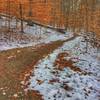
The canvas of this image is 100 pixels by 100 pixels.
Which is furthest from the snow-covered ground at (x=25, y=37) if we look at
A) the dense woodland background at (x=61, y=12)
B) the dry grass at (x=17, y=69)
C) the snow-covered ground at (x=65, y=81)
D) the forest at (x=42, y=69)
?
the dense woodland background at (x=61, y=12)

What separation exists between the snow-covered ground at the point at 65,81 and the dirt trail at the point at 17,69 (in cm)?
69

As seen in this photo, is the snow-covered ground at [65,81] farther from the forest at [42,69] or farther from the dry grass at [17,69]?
the dry grass at [17,69]

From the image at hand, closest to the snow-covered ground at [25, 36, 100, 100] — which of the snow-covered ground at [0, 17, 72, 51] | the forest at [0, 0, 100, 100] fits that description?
the forest at [0, 0, 100, 100]

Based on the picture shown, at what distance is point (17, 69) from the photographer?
25641 millimetres

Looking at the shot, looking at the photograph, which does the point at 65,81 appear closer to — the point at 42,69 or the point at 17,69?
the point at 42,69

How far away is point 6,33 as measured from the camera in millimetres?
43375

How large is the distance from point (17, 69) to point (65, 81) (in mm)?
4540

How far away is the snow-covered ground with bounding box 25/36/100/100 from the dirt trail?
2.28ft

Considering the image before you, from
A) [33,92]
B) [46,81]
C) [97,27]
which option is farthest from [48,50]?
[97,27]

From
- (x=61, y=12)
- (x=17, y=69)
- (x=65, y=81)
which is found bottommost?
(x=65, y=81)

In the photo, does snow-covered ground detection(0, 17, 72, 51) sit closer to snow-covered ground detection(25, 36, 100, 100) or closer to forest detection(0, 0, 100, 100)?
forest detection(0, 0, 100, 100)

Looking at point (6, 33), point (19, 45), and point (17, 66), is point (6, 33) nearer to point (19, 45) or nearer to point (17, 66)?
point (19, 45)

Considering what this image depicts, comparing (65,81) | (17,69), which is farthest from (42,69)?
(65,81)

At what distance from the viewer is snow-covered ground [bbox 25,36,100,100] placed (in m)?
21.8
